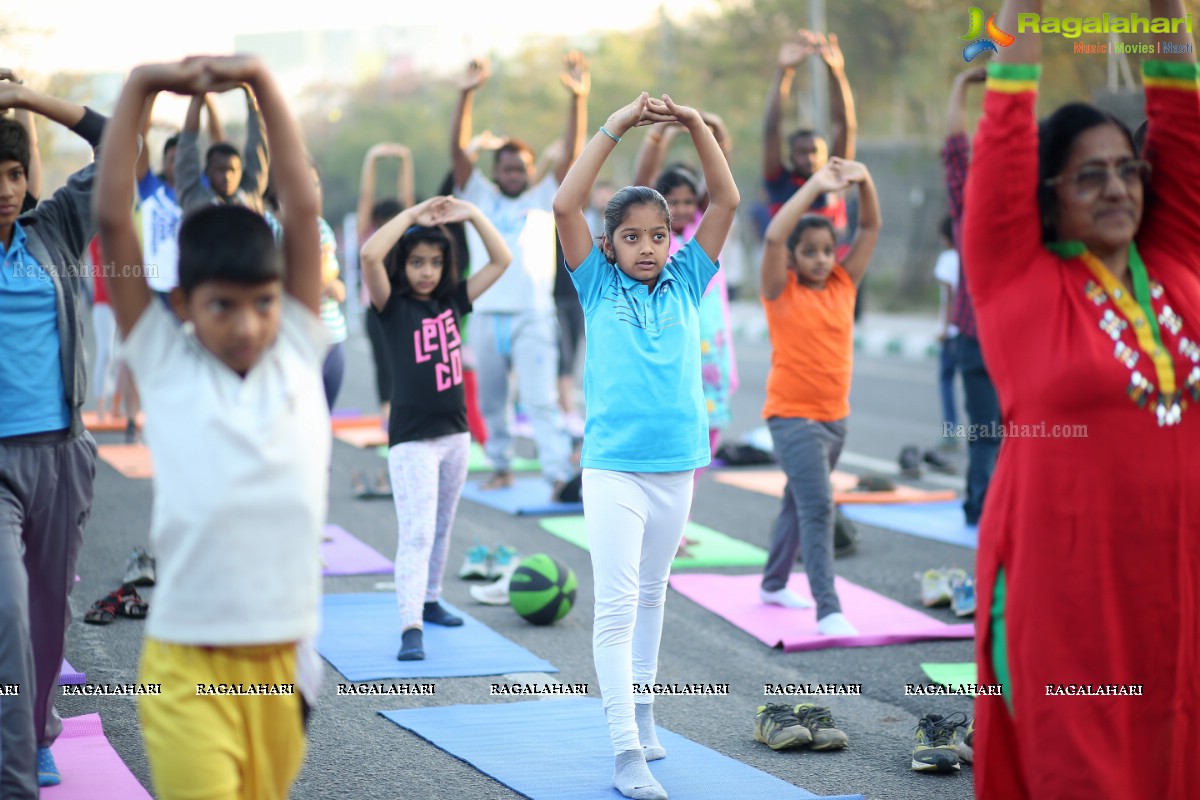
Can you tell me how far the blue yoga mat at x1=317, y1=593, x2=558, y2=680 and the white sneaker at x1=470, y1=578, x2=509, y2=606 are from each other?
11.1 inches

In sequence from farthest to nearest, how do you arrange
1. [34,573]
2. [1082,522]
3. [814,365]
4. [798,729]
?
[814,365], [798,729], [34,573], [1082,522]

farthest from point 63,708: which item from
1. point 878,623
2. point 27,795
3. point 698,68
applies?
point 698,68

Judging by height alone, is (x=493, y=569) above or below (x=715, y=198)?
below

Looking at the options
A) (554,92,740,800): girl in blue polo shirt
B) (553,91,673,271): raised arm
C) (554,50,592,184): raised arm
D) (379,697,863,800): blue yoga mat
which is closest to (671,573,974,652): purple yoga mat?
(379,697,863,800): blue yoga mat

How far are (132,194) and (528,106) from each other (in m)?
50.0

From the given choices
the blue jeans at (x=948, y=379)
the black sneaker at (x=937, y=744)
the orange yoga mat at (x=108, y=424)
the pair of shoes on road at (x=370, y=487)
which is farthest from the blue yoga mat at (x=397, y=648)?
the orange yoga mat at (x=108, y=424)

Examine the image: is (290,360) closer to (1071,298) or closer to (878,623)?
(1071,298)

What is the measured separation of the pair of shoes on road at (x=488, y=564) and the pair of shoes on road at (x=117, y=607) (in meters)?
1.95

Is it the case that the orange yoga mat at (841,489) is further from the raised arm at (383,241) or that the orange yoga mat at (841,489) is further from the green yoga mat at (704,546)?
the raised arm at (383,241)

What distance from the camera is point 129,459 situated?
12.5 metres

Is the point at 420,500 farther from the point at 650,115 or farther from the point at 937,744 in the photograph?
the point at 937,744

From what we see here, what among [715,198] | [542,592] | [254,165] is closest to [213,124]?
[254,165]

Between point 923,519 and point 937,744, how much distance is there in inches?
204

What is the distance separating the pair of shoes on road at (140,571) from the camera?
779cm
